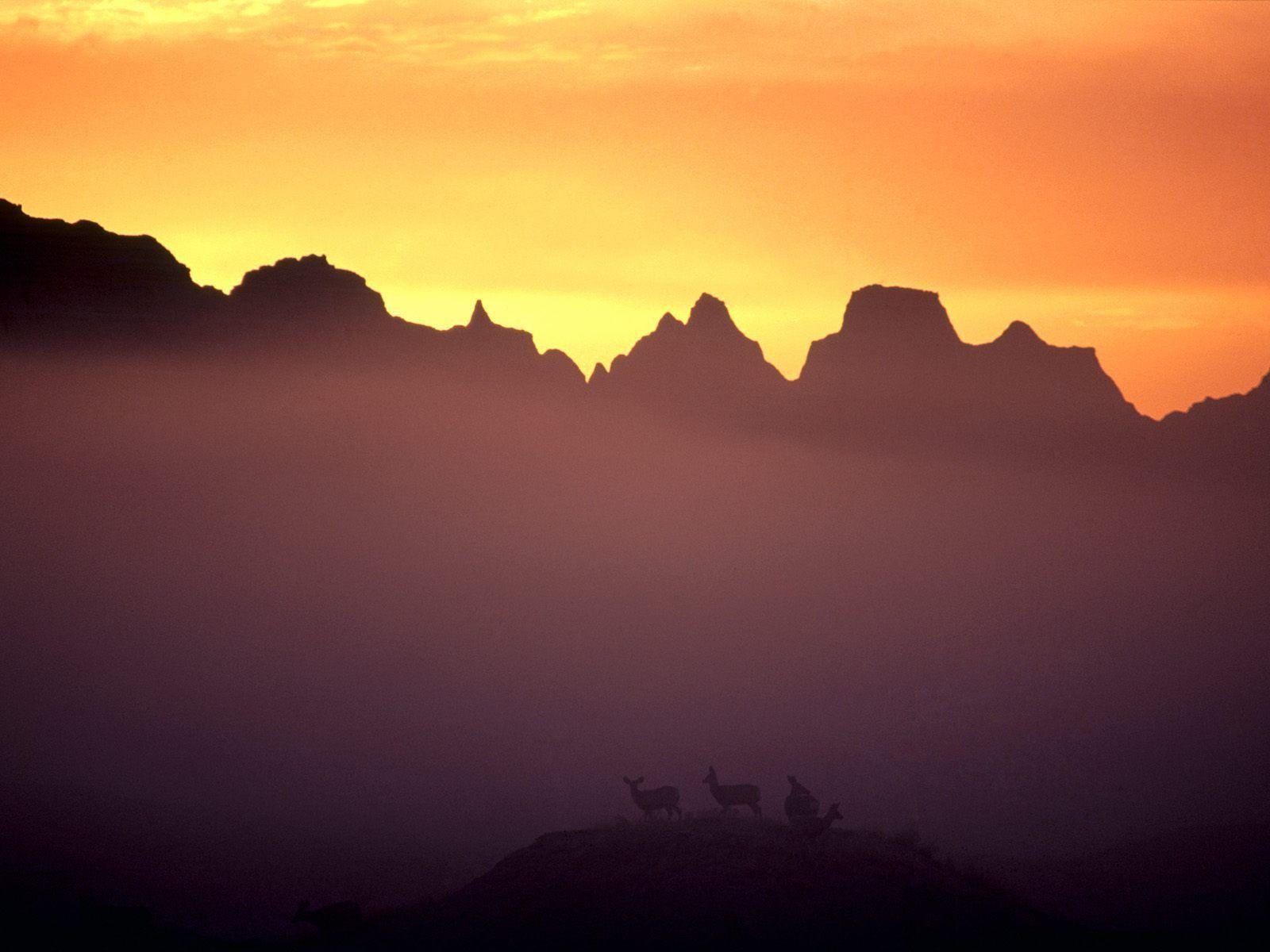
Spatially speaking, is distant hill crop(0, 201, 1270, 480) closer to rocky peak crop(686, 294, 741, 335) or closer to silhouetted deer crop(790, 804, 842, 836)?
rocky peak crop(686, 294, 741, 335)

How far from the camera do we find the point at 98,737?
102375 mm

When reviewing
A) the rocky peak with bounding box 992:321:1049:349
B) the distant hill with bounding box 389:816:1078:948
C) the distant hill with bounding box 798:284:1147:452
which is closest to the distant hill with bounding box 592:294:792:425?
the distant hill with bounding box 798:284:1147:452

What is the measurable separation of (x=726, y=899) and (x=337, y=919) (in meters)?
11.4

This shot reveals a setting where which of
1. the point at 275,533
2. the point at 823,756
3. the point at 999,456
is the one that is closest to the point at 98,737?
the point at 275,533

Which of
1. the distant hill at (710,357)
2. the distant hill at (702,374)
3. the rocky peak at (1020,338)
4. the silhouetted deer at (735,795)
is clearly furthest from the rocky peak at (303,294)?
the silhouetted deer at (735,795)

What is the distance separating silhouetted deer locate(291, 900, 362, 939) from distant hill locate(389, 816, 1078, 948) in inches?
54.5

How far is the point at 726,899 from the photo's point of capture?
3347cm

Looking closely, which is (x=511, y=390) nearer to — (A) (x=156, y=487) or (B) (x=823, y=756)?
(A) (x=156, y=487)

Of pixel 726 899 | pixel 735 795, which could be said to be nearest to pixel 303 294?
pixel 735 795

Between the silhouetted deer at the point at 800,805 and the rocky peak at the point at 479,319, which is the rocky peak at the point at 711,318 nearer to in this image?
the rocky peak at the point at 479,319

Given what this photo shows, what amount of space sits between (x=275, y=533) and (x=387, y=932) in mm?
110552

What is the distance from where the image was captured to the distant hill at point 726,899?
32.6 metres

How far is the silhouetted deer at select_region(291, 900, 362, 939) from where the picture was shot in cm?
3712

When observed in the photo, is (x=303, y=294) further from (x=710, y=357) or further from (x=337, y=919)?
(x=337, y=919)
